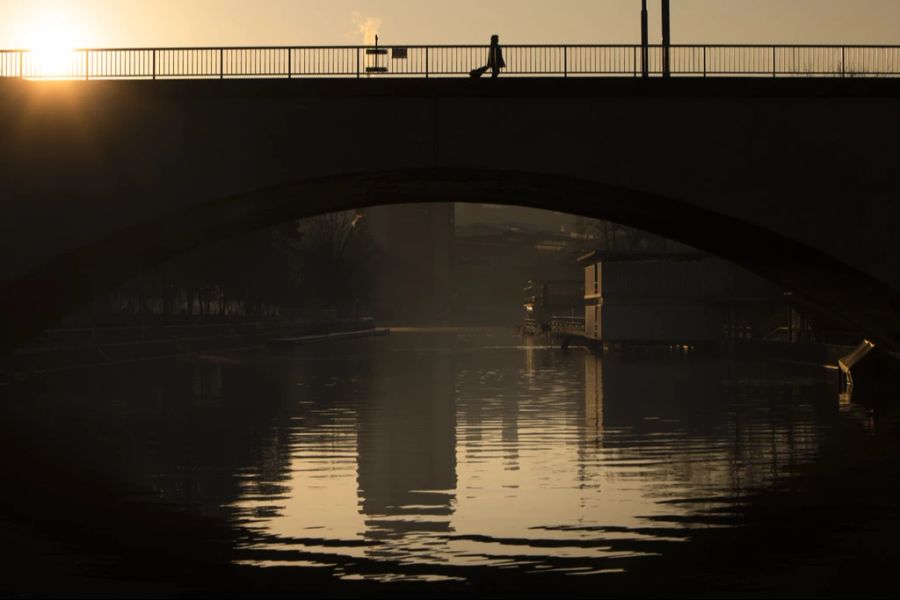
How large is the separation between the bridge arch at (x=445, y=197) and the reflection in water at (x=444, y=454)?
123 inches

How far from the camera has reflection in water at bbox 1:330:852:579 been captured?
1784 cm

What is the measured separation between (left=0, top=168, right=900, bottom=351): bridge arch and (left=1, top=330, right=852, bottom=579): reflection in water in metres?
3.11

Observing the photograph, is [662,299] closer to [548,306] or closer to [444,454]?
[444,454]

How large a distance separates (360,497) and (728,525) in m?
5.59

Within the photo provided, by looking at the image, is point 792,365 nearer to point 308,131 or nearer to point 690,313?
point 690,313

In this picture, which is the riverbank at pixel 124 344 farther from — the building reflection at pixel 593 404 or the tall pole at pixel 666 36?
the tall pole at pixel 666 36

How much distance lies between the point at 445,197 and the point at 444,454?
1818 centimetres

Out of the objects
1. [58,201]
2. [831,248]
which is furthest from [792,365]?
[58,201]

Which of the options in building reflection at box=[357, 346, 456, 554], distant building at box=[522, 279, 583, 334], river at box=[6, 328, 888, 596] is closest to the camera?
river at box=[6, 328, 888, 596]

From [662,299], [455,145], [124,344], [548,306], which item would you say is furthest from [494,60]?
[548,306]

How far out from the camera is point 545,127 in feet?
113

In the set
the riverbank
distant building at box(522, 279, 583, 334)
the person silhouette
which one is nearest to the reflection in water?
the riverbank

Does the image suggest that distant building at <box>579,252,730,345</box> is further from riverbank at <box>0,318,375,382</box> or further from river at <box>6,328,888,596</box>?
river at <box>6,328,888,596</box>

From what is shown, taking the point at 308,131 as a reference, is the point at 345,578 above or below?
below
